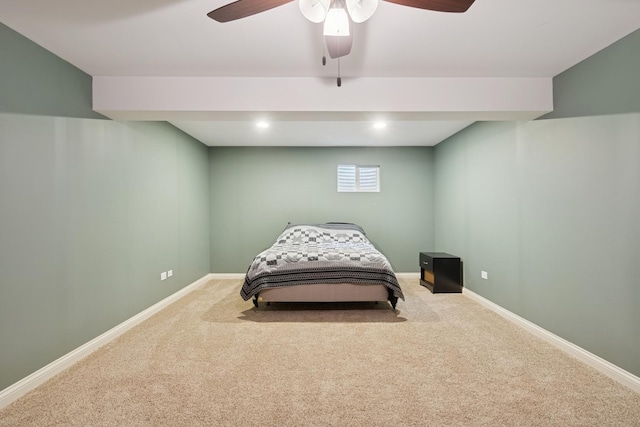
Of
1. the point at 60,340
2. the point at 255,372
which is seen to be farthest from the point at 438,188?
the point at 60,340

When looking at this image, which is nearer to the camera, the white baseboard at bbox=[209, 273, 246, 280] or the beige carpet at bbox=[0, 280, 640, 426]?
the beige carpet at bbox=[0, 280, 640, 426]

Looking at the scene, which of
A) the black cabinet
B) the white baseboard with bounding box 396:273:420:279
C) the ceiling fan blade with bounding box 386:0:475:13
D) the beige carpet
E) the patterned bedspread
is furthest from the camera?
the white baseboard with bounding box 396:273:420:279

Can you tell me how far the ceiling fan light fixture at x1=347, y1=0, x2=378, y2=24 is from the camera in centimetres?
124

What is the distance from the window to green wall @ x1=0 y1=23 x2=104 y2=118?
139 inches

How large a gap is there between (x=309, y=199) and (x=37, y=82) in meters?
3.54

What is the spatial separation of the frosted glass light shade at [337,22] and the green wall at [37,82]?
2.00m

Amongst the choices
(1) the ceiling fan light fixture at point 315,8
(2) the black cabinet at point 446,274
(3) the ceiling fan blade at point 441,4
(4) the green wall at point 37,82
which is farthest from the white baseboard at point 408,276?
(4) the green wall at point 37,82

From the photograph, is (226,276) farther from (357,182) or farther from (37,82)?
(37,82)

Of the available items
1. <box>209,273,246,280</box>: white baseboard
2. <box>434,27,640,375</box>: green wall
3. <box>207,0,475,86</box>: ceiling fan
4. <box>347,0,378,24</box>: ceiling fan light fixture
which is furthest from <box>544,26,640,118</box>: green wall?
<box>209,273,246,280</box>: white baseboard

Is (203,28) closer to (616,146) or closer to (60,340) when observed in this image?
(60,340)

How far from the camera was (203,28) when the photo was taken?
1.76 metres

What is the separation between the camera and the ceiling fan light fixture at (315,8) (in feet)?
4.21

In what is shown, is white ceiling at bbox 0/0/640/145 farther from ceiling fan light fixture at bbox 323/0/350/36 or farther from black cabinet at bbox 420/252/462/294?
black cabinet at bbox 420/252/462/294

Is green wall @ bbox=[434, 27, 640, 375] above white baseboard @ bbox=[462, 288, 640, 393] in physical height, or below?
above
